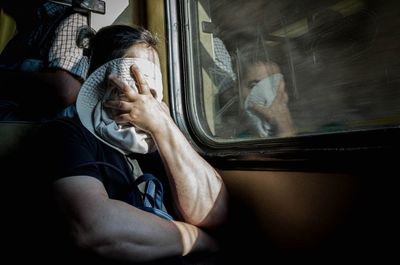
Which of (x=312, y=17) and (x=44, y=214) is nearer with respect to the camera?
(x=44, y=214)

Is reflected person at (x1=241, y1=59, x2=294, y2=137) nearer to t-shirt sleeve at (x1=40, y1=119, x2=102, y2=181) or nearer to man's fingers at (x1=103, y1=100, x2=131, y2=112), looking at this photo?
man's fingers at (x1=103, y1=100, x2=131, y2=112)

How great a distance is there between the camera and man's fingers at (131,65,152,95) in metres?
1.17

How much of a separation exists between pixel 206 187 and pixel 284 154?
1.25ft

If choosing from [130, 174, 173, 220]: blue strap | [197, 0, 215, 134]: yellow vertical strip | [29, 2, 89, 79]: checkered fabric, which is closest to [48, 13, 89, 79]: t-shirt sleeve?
[29, 2, 89, 79]: checkered fabric

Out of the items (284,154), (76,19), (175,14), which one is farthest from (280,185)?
(76,19)

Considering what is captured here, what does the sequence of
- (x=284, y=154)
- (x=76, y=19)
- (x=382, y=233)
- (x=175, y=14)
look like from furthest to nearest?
1. (x=175, y=14)
2. (x=76, y=19)
3. (x=284, y=154)
4. (x=382, y=233)

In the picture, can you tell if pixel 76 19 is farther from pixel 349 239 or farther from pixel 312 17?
pixel 349 239

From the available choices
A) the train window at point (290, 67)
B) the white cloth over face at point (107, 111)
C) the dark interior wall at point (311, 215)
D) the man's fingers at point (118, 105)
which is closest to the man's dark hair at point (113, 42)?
the white cloth over face at point (107, 111)

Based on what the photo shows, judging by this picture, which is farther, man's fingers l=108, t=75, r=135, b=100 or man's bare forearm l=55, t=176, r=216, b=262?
man's fingers l=108, t=75, r=135, b=100

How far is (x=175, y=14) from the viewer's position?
1.74 m

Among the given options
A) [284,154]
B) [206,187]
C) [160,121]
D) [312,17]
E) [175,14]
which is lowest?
[206,187]

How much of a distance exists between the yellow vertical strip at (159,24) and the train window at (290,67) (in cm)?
16

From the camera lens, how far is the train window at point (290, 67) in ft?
3.09

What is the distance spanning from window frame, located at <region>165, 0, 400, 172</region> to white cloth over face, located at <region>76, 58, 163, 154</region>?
1.23 feet
